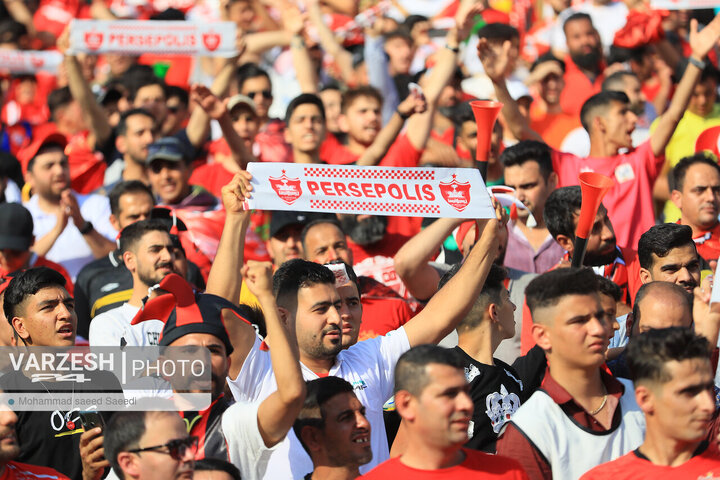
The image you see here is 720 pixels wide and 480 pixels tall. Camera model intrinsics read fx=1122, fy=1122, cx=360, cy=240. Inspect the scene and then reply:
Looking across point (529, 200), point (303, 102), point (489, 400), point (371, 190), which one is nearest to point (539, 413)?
point (489, 400)

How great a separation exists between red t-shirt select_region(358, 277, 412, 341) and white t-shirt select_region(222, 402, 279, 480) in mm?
1903

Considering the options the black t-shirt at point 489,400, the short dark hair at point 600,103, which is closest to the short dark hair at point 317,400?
the black t-shirt at point 489,400

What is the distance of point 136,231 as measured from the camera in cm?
680

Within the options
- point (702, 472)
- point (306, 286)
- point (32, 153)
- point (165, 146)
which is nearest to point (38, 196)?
point (32, 153)

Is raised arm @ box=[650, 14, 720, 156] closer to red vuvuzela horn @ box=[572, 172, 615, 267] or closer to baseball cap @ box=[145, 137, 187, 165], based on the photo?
red vuvuzela horn @ box=[572, 172, 615, 267]

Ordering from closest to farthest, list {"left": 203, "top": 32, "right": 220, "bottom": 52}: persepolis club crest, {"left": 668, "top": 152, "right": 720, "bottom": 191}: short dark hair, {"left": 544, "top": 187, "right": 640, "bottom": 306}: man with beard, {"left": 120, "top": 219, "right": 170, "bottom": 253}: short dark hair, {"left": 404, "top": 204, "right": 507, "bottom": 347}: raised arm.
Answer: {"left": 404, "top": 204, "right": 507, "bottom": 347}: raised arm → {"left": 544, "top": 187, "right": 640, "bottom": 306}: man with beard → {"left": 120, "top": 219, "right": 170, "bottom": 253}: short dark hair → {"left": 668, "top": 152, "right": 720, "bottom": 191}: short dark hair → {"left": 203, "top": 32, "right": 220, "bottom": 52}: persepolis club crest

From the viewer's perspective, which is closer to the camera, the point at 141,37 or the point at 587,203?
the point at 587,203

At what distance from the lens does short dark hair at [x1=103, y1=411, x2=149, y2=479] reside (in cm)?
423


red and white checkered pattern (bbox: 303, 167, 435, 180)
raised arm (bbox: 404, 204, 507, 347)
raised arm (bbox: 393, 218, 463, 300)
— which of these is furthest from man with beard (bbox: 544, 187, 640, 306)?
red and white checkered pattern (bbox: 303, 167, 435, 180)

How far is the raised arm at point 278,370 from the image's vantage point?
449 cm

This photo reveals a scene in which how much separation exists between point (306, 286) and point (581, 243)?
1.47m

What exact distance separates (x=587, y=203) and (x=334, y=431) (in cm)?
185

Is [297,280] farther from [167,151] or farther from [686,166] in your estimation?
[167,151]

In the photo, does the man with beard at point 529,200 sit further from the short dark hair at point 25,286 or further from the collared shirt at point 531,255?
the short dark hair at point 25,286
